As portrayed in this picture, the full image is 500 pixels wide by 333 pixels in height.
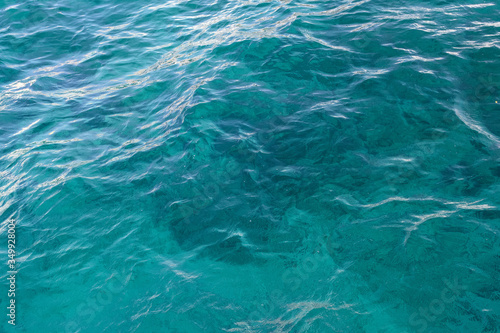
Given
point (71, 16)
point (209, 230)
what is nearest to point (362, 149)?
point (209, 230)

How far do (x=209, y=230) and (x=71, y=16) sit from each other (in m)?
11.0

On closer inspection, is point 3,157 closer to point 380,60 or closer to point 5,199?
point 5,199

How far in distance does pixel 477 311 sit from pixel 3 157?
1007cm

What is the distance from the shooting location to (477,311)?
5152 mm

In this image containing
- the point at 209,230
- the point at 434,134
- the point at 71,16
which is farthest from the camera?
the point at 71,16

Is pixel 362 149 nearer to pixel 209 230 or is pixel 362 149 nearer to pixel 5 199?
pixel 209 230

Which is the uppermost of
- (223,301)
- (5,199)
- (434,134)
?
(434,134)

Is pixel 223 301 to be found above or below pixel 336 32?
below

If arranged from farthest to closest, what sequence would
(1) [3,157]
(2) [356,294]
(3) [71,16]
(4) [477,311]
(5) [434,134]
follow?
(3) [71,16], (1) [3,157], (5) [434,134], (2) [356,294], (4) [477,311]

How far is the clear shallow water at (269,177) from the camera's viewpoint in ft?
18.8

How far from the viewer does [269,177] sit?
7.29 m

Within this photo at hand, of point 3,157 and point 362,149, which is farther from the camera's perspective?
point 3,157

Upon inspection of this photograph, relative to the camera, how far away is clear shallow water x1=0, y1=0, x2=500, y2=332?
18.8 ft

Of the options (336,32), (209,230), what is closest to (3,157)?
(209,230)
